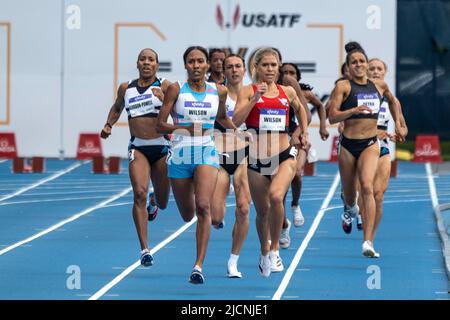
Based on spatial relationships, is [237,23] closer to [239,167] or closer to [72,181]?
[72,181]

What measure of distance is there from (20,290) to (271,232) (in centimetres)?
257

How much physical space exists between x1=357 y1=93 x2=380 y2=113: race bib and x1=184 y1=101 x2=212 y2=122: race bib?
9.38 ft

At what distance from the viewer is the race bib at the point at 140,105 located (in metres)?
14.2

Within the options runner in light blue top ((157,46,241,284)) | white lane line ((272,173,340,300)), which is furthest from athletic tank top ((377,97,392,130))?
runner in light blue top ((157,46,241,284))

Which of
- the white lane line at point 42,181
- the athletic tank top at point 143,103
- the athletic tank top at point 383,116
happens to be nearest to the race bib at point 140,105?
the athletic tank top at point 143,103

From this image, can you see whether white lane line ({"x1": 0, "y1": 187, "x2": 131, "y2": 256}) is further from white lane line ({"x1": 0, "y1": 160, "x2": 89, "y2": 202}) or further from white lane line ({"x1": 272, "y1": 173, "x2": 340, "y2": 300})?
white lane line ({"x1": 272, "y1": 173, "x2": 340, "y2": 300})

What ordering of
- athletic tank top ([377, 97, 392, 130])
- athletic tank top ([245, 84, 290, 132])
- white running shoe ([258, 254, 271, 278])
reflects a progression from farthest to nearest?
athletic tank top ([377, 97, 392, 130]), athletic tank top ([245, 84, 290, 132]), white running shoe ([258, 254, 271, 278])

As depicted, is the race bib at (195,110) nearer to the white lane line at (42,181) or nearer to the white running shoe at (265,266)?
the white running shoe at (265,266)

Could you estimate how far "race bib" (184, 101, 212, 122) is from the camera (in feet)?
43.1

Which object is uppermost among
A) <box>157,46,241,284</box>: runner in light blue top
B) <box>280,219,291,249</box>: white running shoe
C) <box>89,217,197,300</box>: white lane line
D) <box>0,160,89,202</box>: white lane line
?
<box>157,46,241,284</box>: runner in light blue top

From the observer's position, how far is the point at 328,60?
2956 centimetres

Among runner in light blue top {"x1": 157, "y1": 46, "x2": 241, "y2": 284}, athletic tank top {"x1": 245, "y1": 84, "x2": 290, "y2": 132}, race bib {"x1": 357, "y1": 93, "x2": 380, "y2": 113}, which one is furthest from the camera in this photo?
race bib {"x1": 357, "y1": 93, "x2": 380, "y2": 113}

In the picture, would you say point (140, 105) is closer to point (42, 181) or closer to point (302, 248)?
point (302, 248)

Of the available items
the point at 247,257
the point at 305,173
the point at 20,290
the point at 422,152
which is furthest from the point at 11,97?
the point at 20,290
